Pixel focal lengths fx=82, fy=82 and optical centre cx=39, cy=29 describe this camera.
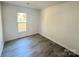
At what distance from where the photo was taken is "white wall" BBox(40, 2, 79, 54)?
8.76 feet

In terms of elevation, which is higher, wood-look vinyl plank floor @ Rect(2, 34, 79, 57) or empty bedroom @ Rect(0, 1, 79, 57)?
empty bedroom @ Rect(0, 1, 79, 57)

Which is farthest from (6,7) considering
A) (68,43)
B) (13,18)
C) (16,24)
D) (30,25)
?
(68,43)

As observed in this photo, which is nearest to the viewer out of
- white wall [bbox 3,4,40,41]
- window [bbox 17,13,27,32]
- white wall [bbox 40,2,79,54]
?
white wall [bbox 40,2,79,54]

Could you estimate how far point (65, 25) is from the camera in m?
3.14

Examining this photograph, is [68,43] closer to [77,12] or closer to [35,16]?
[77,12]

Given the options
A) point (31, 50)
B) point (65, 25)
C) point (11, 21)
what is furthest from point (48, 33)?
point (11, 21)

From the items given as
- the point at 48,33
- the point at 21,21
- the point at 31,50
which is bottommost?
the point at 31,50

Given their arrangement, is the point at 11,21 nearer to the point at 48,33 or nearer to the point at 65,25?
the point at 48,33

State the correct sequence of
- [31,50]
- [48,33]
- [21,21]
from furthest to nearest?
[48,33] < [21,21] < [31,50]

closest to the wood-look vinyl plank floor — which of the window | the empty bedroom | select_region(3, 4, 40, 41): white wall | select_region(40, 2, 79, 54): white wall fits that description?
the empty bedroom

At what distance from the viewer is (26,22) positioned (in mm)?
5004

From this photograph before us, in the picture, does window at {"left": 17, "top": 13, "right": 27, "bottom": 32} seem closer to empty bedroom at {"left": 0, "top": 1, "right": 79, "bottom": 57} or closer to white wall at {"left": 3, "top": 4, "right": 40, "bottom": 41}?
empty bedroom at {"left": 0, "top": 1, "right": 79, "bottom": 57}

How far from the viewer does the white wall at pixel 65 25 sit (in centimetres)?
267

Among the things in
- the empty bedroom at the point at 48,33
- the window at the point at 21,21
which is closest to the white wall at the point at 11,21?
the empty bedroom at the point at 48,33
